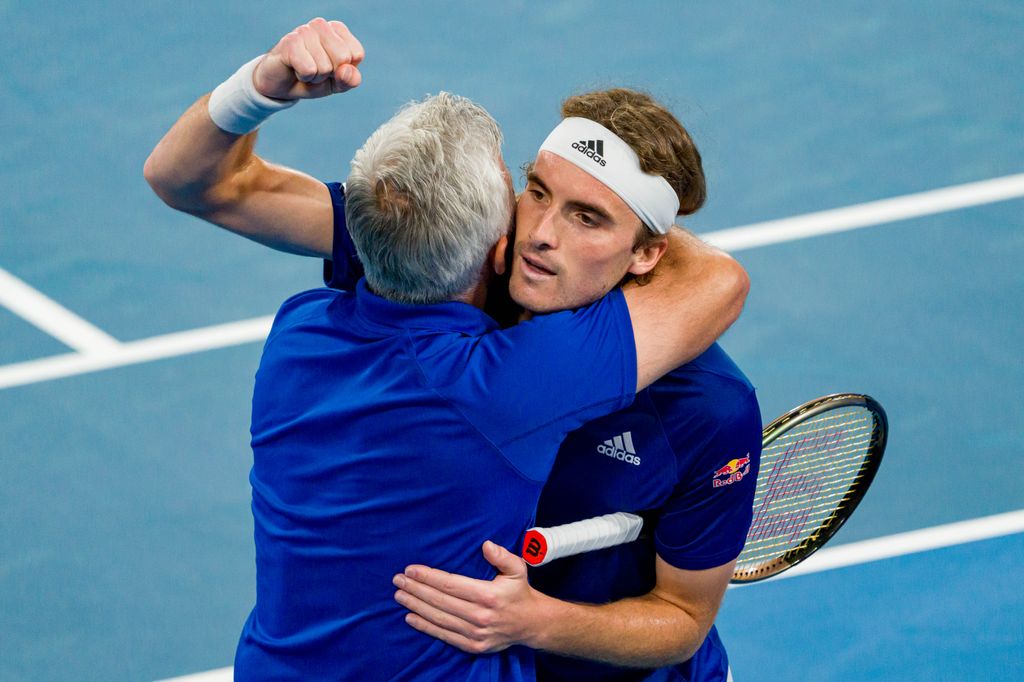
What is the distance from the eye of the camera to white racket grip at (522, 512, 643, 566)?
138 inches

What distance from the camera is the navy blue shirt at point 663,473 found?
12.4 ft

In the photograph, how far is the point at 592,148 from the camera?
146 inches

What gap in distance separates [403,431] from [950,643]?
3427 mm

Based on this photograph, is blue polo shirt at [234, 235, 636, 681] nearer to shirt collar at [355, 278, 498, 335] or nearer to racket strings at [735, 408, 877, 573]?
shirt collar at [355, 278, 498, 335]

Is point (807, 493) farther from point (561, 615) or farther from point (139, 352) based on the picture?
point (139, 352)

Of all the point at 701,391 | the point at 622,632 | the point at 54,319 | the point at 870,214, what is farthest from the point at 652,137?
the point at 54,319

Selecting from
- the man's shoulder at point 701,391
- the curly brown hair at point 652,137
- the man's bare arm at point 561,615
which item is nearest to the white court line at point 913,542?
the man's bare arm at point 561,615

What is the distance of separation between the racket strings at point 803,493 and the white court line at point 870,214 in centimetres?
268

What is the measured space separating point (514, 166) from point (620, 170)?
15.7 feet

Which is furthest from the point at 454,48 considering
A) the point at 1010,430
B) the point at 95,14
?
the point at 1010,430

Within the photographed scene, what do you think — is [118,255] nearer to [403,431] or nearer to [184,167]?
[184,167]

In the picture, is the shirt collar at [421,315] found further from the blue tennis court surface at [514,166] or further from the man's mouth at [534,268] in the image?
the blue tennis court surface at [514,166]

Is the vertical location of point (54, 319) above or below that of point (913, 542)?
above

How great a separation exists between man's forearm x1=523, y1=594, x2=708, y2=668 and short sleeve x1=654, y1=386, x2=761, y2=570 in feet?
0.52
